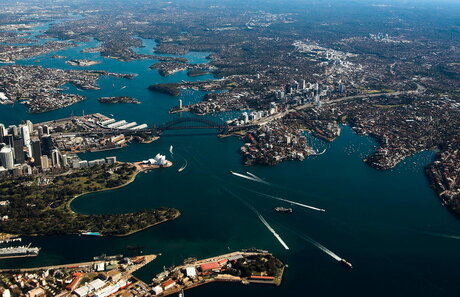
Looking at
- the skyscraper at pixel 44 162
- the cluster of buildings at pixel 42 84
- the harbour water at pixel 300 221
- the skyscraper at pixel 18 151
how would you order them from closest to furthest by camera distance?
the harbour water at pixel 300 221 → the skyscraper at pixel 44 162 → the skyscraper at pixel 18 151 → the cluster of buildings at pixel 42 84

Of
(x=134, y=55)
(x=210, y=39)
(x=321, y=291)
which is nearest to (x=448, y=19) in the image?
(x=210, y=39)

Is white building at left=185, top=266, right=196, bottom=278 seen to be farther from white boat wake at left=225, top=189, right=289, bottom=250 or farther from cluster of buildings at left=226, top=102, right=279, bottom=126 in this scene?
cluster of buildings at left=226, top=102, right=279, bottom=126

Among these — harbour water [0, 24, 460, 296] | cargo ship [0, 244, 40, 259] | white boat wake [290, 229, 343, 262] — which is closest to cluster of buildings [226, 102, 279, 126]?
harbour water [0, 24, 460, 296]

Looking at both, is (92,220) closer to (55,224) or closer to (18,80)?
(55,224)

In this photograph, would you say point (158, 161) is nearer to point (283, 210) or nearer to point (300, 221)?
point (283, 210)

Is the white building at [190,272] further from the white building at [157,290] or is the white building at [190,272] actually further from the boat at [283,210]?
the boat at [283,210]

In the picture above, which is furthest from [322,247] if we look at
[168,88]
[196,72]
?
[196,72]

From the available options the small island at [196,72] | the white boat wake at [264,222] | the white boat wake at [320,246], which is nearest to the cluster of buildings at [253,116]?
the white boat wake at [264,222]
